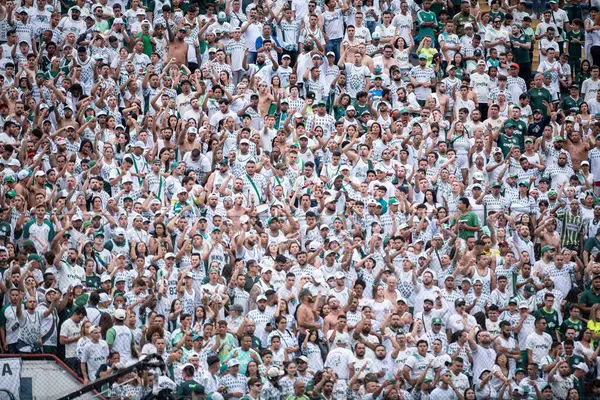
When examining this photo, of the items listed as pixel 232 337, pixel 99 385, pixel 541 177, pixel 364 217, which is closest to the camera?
pixel 99 385

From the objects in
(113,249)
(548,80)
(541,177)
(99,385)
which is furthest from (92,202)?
(548,80)

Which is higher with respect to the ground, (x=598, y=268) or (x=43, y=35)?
(x=43, y=35)

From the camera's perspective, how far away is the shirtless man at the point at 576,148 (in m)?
28.4

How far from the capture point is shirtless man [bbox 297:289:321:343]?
906 inches

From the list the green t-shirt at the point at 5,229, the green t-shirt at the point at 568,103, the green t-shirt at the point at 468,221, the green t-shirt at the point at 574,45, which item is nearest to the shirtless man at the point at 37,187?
the green t-shirt at the point at 5,229

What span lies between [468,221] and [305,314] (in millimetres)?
4217

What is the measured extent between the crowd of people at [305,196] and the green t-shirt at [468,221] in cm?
4

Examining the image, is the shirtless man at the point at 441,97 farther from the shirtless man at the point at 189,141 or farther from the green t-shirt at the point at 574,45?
the shirtless man at the point at 189,141

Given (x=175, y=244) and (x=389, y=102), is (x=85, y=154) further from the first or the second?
(x=389, y=102)

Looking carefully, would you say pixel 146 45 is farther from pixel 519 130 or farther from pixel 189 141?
pixel 519 130

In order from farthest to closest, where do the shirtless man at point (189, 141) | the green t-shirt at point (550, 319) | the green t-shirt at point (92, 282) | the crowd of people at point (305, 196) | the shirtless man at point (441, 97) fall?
the shirtless man at point (441, 97), the shirtless man at point (189, 141), the green t-shirt at point (550, 319), the green t-shirt at point (92, 282), the crowd of people at point (305, 196)

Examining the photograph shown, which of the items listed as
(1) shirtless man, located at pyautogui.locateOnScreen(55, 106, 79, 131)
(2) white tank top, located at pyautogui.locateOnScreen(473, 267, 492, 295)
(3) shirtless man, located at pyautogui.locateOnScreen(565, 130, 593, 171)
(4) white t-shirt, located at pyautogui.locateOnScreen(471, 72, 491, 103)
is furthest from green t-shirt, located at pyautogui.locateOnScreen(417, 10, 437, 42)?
(1) shirtless man, located at pyautogui.locateOnScreen(55, 106, 79, 131)

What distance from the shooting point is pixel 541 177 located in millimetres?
27750

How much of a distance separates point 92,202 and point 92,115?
2.82 m
